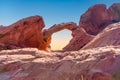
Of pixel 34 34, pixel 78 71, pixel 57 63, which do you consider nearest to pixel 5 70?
pixel 57 63

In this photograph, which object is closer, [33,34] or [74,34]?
[33,34]

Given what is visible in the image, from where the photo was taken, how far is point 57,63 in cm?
1077

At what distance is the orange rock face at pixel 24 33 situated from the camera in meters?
42.4

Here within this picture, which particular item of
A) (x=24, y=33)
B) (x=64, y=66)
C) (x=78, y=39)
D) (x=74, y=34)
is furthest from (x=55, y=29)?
(x=64, y=66)

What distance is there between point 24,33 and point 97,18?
23.6m

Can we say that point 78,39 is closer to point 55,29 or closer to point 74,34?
point 74,34

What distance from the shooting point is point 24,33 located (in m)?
44.1

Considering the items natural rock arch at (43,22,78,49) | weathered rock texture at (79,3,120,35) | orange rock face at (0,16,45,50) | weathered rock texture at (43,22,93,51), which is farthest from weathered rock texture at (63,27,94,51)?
weathered rock texture at (79,3,120,35)

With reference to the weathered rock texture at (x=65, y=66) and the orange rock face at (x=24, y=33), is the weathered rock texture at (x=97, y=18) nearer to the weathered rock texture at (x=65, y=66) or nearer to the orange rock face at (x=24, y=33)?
the orange rock face at (x=24, y=33)

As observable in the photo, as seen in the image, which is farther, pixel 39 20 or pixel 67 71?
pixel 39 20

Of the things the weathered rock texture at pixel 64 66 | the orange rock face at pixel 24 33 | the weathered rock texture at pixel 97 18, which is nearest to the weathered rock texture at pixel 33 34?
the orange rock face at pixel 24 33

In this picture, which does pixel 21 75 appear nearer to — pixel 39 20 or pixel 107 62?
pixel 107 62

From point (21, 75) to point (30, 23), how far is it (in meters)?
33.5

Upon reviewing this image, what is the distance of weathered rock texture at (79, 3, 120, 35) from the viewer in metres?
61.6
